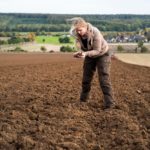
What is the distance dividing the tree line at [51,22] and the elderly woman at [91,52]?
56709 millimetres

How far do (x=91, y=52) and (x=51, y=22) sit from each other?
236 feet

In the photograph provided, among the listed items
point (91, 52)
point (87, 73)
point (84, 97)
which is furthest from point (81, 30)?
point (84, 97)

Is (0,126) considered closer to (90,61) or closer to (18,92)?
(90,61)

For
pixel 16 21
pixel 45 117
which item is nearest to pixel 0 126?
pixel 45 117

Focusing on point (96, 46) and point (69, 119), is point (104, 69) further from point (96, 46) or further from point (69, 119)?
point (69, 119)

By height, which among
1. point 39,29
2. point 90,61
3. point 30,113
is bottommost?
point 39,29

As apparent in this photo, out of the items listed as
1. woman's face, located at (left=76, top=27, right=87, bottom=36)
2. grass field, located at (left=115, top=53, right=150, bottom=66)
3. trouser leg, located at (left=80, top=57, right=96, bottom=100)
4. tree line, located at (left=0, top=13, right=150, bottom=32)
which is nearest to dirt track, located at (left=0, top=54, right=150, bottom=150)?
trouser leg, located at (left=80, top=57, right=96, bottom=100)

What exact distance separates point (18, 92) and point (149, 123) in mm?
4293

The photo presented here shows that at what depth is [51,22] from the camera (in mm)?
80375

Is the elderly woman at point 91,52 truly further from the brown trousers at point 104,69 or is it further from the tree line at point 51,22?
the tree line at point 51,22

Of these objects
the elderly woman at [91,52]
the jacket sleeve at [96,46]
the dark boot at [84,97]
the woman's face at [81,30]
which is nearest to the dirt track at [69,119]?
the dark boot at [84,97]

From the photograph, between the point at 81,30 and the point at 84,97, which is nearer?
the point at 81,30

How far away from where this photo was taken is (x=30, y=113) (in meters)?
8.87

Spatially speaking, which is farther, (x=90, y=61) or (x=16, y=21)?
(x=16, y=21)
